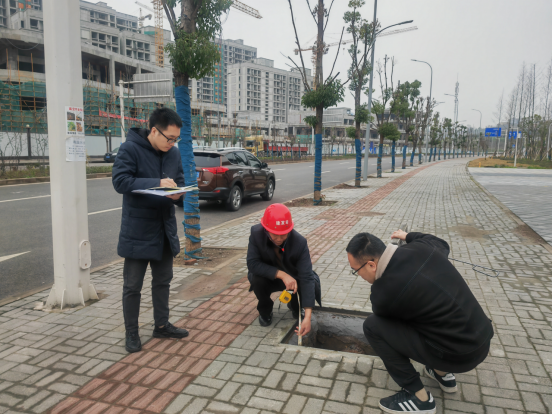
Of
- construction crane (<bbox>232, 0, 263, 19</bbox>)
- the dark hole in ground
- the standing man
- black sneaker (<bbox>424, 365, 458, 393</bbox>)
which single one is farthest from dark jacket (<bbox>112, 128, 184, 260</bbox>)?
construction crane (<bbox>232, 0, 263, 19</bbox>)

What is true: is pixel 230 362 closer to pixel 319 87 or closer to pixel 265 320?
pixel 265 320

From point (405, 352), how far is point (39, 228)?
7600 millimetres

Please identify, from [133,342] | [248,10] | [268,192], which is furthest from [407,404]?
[248,10]

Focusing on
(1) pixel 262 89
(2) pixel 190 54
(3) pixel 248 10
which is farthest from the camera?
(1) pixel 262 89

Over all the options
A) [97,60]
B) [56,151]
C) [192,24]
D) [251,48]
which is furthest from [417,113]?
[251,48]

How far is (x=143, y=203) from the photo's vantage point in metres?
3.21

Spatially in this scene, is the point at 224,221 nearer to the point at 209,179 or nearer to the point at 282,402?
the point at 209,179

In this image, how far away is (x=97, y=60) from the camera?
5484 cm

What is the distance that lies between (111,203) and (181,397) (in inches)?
370

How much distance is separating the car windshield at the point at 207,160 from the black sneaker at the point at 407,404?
8670 mm

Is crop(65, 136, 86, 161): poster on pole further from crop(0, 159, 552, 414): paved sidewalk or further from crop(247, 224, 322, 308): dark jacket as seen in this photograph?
crop(247, 224, 322, 308): dark jacket

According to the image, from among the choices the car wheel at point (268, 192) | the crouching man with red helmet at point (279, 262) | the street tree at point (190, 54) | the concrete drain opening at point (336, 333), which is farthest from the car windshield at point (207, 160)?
the crouching man with red helmet at point (279, 262)

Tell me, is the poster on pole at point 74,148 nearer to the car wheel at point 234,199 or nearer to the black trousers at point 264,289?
the black trousers at point 264,289

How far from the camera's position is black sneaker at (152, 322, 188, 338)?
3.55 metres
